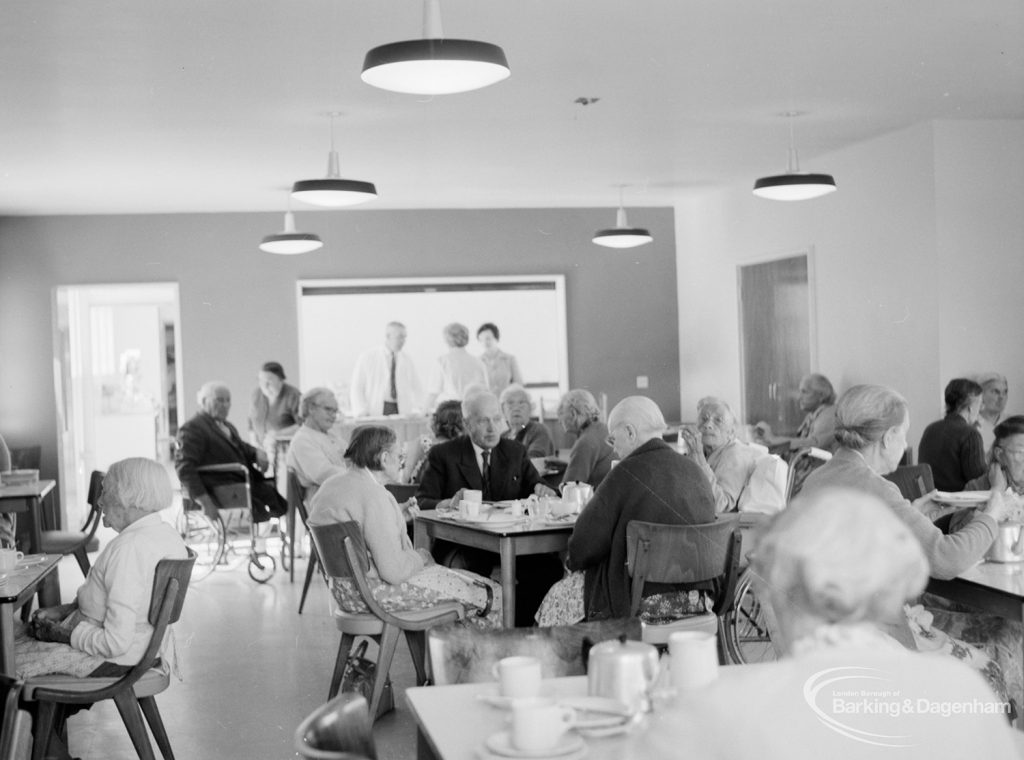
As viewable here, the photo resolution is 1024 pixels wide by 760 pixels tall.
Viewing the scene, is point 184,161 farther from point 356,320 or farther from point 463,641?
point 463,641

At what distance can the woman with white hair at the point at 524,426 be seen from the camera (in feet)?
26.1

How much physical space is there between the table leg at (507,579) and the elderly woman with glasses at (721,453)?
104cm

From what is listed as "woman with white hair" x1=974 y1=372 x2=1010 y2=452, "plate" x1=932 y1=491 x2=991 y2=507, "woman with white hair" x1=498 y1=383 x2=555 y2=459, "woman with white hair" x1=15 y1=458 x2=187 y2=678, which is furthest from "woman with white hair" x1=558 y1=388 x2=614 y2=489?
"woman with white hair" x1=15 y1=458 x2=187 y2=678

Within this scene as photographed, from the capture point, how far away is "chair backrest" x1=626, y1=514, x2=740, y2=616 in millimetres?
4188

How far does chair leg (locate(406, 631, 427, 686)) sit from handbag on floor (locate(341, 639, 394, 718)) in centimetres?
13

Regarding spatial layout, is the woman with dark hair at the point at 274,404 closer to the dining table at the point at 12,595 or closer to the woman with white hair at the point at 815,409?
the woman with white hair at the point at 815,409

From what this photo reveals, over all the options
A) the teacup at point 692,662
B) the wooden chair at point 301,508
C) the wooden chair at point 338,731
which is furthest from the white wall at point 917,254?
the wooden chair at point 338,731

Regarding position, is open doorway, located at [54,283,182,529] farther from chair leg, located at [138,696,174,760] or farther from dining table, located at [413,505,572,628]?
chair leg, located at [138,696,174,760]

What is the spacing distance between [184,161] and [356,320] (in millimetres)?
3908

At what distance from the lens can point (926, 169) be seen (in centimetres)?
815

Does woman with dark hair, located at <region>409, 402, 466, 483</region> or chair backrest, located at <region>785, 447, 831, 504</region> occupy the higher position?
woman with dark hair, located at <region>409, 402, 466, 483</region>

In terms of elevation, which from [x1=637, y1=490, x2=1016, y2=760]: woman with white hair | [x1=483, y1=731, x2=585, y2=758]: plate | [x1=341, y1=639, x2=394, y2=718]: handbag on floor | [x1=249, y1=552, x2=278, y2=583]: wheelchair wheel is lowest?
[x1=249, y1=552, x2=278, y2=583]: wheelchair wheel

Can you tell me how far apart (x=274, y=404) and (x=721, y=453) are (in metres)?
5.47

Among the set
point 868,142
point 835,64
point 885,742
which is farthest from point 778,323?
point 885,742
